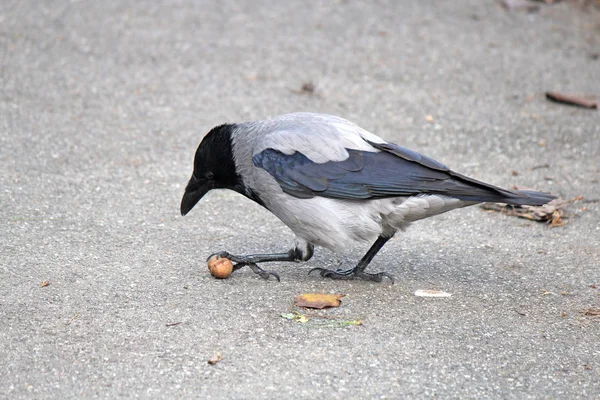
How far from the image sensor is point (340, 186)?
4.71 meters

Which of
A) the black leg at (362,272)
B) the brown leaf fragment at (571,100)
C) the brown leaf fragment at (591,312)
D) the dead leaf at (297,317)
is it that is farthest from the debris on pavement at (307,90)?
the brown leaf fragment at (591,312)

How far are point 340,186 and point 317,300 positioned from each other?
71 cm

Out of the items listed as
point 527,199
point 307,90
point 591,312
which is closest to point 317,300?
point 527,199

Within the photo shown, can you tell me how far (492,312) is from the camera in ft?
14.8

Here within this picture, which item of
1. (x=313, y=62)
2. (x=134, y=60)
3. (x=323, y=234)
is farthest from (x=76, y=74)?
(x=323, y=234)

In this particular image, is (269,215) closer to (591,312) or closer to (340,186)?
(340,186)

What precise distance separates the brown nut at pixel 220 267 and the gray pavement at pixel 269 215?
0.07 meters

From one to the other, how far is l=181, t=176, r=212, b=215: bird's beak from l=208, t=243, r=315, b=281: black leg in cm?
54

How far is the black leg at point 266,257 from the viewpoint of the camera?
4.88 m

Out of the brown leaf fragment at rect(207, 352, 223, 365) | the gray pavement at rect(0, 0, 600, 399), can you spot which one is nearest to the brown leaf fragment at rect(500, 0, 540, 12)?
the gray pavement at rect(0, 0, 600, 399)

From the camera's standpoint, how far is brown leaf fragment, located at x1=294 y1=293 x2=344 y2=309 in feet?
14.6

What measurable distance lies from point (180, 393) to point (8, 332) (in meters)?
1.04

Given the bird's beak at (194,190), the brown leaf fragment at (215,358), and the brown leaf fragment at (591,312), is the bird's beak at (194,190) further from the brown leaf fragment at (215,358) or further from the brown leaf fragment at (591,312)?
the brown leaf fragment at (591,312)

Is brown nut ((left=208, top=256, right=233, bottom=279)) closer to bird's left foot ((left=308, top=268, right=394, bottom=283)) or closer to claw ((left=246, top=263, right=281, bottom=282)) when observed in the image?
claw ((left=246, top=263, right=281, bottom=282))
